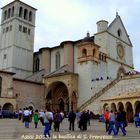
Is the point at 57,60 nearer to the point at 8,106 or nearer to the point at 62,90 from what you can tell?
the point at 62,90

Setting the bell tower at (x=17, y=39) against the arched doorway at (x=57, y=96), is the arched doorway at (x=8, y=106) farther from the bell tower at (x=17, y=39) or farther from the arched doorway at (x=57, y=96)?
the bell tower at (x=17, y=39)

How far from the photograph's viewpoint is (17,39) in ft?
175

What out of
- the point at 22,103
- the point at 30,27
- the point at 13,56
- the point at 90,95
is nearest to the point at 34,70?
the point at 13,56

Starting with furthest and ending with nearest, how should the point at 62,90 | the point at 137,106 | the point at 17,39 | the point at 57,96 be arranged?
the point at 17,39 → the point at 57,96 → the point at 62,90 → the point at 137,106

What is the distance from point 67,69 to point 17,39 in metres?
Answer: 13.7

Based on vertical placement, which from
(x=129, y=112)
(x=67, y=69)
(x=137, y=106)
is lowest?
(x=129, y=112)

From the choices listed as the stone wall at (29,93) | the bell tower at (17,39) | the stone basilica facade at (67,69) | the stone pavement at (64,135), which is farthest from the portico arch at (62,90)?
the stone pavement at (64,135)

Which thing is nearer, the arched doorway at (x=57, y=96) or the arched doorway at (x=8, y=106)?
the arched doorway at (x=8, y=106)

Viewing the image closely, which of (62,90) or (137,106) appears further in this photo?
(62,90)

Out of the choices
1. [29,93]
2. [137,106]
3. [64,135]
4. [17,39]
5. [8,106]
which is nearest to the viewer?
[64,135]

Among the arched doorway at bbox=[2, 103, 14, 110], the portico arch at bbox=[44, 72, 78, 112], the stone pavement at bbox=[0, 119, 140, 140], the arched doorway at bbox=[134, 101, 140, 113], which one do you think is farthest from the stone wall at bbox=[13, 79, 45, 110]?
the stone pavement at bbox=[0, 119, 140, 140]

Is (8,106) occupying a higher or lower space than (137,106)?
higher

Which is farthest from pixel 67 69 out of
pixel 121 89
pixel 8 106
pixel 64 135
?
pixel 64 135

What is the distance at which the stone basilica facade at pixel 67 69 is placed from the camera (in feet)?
119
